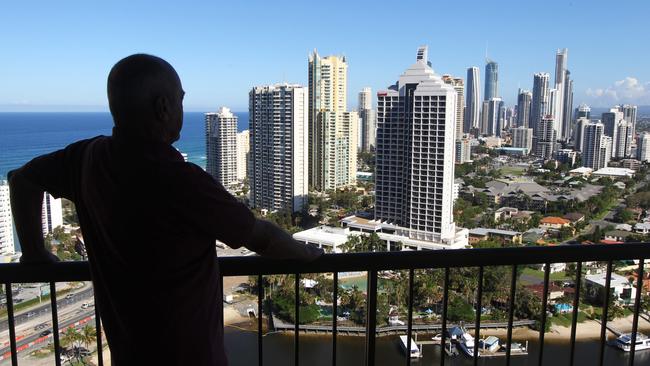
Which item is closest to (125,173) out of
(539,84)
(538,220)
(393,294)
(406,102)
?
(393,294)

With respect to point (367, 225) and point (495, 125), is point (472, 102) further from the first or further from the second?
point (367, 225)

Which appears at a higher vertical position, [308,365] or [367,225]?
[308,365]

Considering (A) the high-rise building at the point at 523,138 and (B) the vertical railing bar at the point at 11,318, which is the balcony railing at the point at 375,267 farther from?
(A) the high-rise building at the point at 523,138

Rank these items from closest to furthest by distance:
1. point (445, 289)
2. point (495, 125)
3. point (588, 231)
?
point (445, 289) < point (588, 231) < point (495, 125)

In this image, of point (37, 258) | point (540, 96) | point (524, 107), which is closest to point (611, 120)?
point (540, 96)

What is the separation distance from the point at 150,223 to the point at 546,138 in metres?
44.9

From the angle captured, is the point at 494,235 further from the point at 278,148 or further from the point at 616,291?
the point at 616,291

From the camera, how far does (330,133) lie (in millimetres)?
28078

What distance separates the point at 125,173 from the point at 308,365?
5.78m

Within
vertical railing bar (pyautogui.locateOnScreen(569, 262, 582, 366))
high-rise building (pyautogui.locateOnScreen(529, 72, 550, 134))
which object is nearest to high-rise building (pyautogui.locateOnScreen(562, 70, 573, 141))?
high-rise building (pyautogui.locateOnScreen(529, 72, 550, 134))

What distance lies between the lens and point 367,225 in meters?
20.8

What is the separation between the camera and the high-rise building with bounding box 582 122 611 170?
33688mm

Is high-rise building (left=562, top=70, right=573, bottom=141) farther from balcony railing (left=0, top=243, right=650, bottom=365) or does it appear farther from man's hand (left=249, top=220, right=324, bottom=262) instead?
man's hand (left=249, top=220, right=324, bottom=262)

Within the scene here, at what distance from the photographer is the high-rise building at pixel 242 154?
1033 inches
